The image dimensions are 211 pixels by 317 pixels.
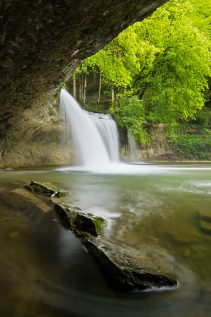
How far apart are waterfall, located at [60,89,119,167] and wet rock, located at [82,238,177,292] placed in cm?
1018

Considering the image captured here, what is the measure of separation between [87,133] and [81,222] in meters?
10.4

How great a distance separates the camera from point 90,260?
2.52 meters

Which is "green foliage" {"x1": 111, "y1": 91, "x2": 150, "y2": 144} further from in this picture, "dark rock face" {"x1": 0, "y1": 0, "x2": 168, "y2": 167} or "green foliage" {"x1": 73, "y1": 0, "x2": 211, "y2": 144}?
"dark rock face" {"x1": 0, "y1": 0, "x2": 168, "y2": 167}

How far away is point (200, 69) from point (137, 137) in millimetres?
5095

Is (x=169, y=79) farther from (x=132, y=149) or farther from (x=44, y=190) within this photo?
(x=44, y=190)

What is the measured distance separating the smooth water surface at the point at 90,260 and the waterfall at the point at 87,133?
8310 mm

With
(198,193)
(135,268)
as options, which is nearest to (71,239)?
(135,268)

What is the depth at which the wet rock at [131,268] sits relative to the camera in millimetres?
Result: 2057

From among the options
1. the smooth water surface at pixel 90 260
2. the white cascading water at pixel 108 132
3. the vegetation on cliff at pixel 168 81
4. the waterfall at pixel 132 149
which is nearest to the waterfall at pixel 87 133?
the white cascading water at pixel 108 132

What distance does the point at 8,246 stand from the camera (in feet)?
9.12

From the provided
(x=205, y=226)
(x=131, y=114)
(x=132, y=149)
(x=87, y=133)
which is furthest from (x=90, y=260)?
(x=132, y=149)

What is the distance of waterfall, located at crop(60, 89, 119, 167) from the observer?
12.8 metres

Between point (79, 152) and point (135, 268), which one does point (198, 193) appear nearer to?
point (135, 268)

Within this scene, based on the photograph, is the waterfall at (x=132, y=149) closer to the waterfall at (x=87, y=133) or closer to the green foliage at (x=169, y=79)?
the green foliage at (x=169, y=79)
